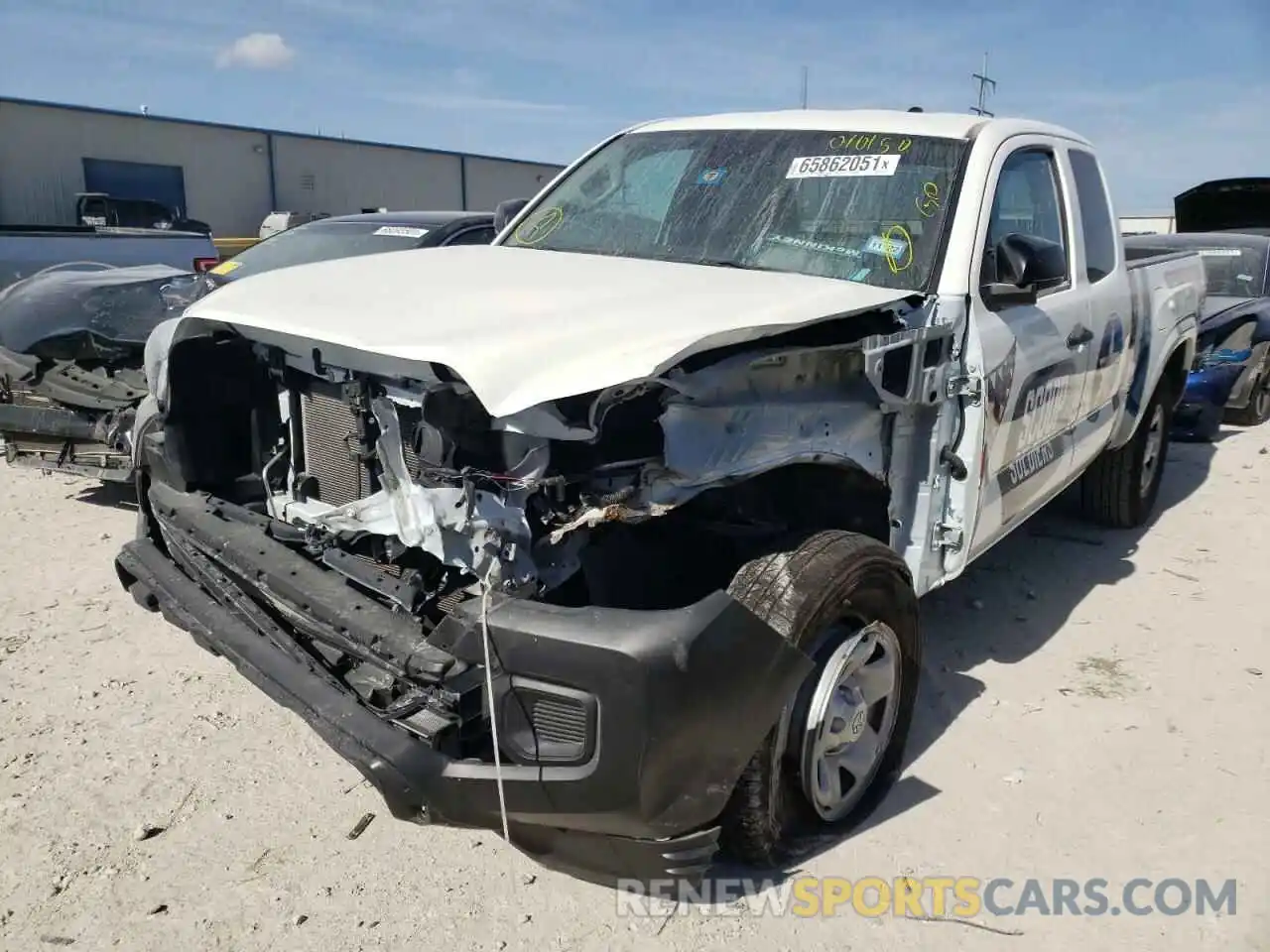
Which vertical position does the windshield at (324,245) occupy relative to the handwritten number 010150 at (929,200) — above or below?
below

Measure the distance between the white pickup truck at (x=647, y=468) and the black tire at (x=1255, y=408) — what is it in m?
5.78

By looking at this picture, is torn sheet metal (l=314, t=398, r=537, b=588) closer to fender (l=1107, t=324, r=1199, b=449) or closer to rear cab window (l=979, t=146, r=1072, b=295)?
rear cab window (l=979, t=146, r=1072, b=295)

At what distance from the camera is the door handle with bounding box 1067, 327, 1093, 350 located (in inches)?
157

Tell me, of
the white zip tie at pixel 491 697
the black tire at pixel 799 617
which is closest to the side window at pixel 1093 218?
the black tire at pixel 799 617

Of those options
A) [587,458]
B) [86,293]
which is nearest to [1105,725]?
[587,458]

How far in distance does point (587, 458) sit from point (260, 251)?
5806 mm

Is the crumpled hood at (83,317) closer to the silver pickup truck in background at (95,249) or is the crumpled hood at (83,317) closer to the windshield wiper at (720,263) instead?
the silver pickup truck in background at (95,249)

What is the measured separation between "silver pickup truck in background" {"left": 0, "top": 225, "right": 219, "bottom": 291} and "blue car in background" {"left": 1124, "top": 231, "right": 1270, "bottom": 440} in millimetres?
7805

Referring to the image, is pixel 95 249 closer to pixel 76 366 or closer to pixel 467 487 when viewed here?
pixel 76 366

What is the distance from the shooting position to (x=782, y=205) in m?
3.62

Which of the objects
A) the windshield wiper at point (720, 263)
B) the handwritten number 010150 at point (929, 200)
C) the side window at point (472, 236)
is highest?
the handwritten number 010150 at point (929, 200)

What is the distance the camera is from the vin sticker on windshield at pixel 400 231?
7082 mm

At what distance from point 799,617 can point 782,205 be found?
1714 millimetres

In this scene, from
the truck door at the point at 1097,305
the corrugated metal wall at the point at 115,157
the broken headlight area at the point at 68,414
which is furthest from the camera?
the corrugated metal wall at the point at 115,157
